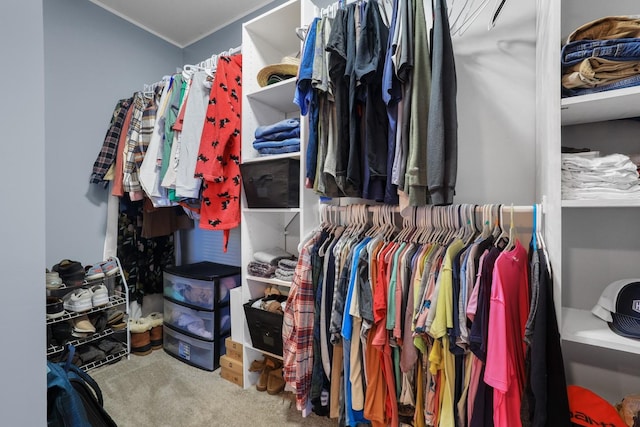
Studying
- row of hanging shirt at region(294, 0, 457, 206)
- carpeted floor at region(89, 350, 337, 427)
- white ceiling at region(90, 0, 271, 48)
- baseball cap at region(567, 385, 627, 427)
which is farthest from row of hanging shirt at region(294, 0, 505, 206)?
white ceiling at region(90, 0, 271, 48)

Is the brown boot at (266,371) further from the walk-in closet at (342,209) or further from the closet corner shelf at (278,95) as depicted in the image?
the closet corner shelf at (278,95)

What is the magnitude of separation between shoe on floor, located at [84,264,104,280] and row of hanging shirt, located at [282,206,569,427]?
1584 millimetres

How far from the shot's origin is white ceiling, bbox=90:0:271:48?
2348 millimetres

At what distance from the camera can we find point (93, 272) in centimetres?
214

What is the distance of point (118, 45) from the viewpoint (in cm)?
250

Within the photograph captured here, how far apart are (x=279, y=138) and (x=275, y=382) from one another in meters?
1.47

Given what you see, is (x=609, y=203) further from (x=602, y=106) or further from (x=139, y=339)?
(x=139, y=339)

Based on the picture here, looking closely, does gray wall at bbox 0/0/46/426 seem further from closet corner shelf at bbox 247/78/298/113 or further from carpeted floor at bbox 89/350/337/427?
closet corner shelf at bbox 247/78/298/113

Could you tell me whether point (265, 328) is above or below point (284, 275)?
below

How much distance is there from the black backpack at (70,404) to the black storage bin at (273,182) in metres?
1.12

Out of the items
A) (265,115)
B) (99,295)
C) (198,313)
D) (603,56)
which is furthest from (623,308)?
(99,295)

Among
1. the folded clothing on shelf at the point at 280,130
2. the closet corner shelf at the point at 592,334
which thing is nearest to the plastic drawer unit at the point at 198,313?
the folded clothing on shelf at the point at 280,130

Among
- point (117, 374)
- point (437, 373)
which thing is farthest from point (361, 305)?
point (117, 374)

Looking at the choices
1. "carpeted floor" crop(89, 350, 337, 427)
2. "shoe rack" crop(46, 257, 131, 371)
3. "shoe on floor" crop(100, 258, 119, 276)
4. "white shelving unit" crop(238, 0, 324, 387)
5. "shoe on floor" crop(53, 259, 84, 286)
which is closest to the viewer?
"carpeted floor" crop(89, 350, 337, 427)
